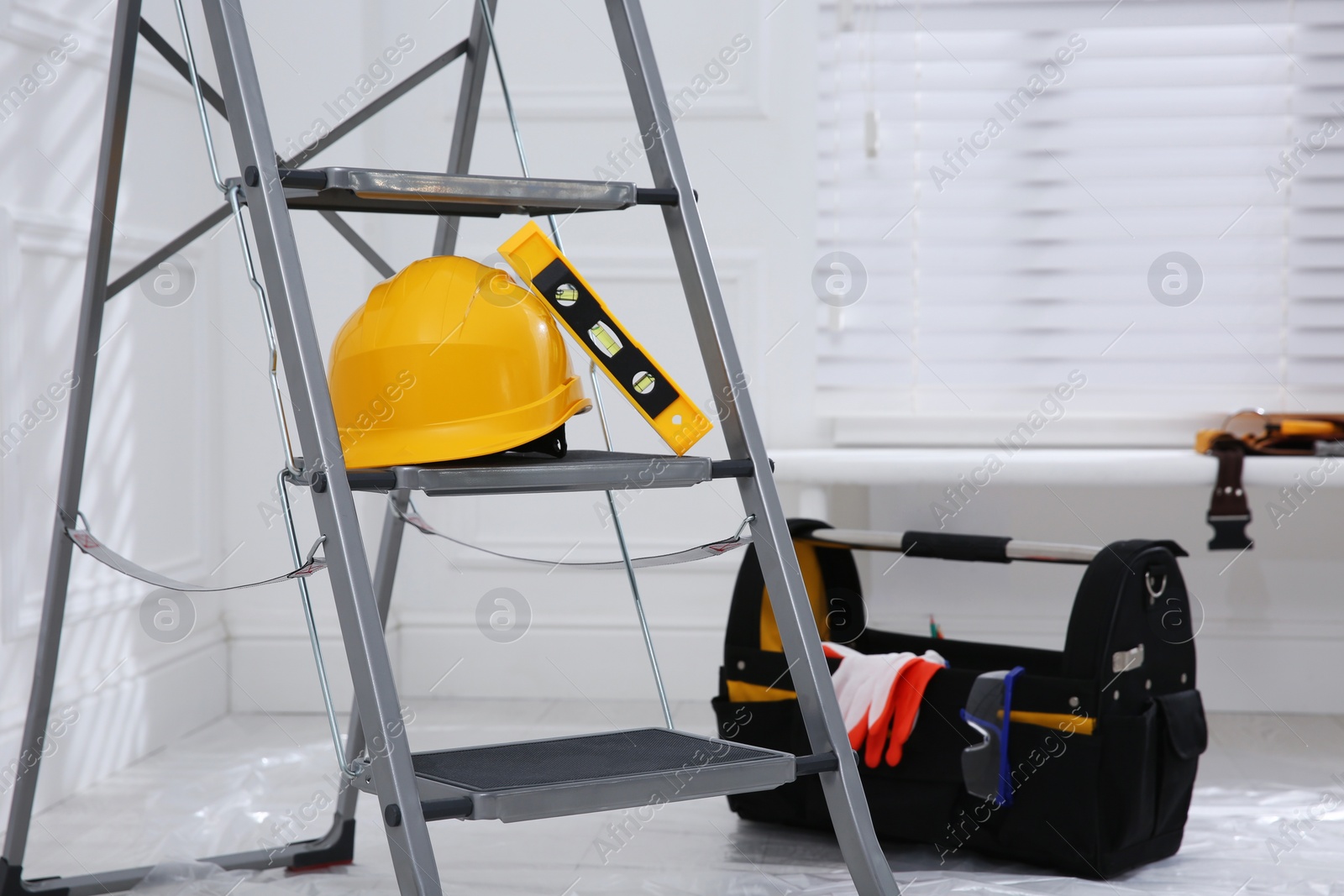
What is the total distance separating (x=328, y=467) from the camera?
3.18 feet

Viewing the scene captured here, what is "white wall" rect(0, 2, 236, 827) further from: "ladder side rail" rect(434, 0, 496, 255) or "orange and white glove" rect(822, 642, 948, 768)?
"orange and white glove" rect(822, 642, 948, 768)

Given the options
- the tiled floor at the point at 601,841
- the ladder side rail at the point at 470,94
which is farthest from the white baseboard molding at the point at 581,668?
the ladder side rail at the point at 470,94

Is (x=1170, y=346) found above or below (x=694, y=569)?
above

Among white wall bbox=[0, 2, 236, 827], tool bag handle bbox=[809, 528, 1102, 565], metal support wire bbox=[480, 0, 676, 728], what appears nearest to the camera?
metal support wire bbox=[480, 0, 676, 728]

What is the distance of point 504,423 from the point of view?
45.9 inches

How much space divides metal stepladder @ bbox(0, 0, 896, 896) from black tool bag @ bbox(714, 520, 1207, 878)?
50 cm

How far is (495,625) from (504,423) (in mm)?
1537

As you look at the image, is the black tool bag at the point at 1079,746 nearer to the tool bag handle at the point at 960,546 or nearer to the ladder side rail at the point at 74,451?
the tool bag handle at the point at 960,546

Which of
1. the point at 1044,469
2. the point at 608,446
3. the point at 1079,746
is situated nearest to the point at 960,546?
the point at 1079,746

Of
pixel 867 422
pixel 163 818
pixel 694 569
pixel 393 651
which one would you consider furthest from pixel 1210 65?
pixel 163 818

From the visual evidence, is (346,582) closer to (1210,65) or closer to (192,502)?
(192,502)

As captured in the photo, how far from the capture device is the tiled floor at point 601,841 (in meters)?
1.52

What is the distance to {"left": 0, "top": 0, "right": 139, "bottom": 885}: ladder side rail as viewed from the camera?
1.35 metres

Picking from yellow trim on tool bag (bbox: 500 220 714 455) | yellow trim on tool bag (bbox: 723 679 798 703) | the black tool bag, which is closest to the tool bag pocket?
the black tool bag
